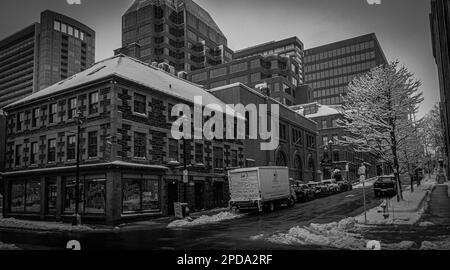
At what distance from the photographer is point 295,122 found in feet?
163

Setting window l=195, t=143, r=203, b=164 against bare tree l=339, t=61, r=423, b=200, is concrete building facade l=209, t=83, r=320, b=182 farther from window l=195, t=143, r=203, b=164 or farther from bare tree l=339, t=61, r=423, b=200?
bare tree l=339, t=61, r=423, b=200

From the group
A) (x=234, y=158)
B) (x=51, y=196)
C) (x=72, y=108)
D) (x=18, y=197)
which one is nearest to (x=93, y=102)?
(x=72, y=108)

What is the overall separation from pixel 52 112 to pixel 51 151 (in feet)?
9.63

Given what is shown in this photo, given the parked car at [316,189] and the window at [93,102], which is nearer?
the window at [93,102]

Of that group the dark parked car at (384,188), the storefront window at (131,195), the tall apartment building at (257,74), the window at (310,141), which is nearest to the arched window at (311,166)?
the window at (310,141)

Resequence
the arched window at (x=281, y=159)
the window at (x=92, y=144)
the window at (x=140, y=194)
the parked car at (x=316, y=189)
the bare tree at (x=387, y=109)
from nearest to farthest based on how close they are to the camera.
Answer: the bare tree at (x=387, y=109) < the window at (x=140, y=194) < the window at (x=92, y=144) < the parked car at (x=316, y=189) < the arched window at (x=281, y=159)

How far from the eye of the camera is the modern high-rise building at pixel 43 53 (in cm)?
724

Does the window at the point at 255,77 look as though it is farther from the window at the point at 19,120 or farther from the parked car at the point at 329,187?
the window at the point at 19,120

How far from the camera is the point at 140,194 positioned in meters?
26.3

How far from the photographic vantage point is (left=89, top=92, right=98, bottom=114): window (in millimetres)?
26000

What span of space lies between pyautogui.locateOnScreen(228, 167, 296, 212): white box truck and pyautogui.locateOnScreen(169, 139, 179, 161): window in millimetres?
4709

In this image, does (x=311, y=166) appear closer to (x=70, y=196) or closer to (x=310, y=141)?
(x=310, y=141)

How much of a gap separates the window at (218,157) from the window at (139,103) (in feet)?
30.7
